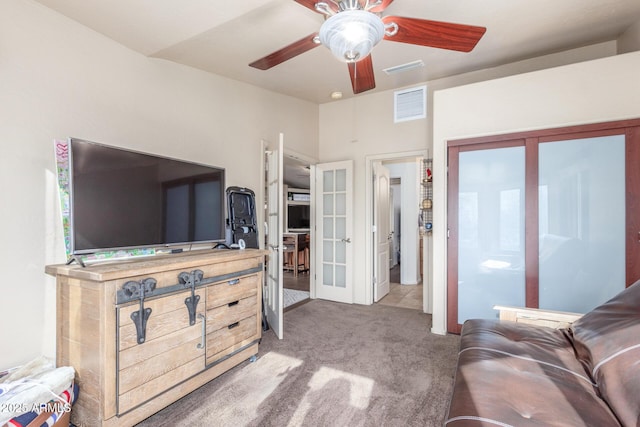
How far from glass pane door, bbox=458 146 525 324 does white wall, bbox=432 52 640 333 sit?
0.63ft

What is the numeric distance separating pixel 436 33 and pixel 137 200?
2159 millimetres

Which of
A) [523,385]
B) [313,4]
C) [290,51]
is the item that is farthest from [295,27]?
[523,385]

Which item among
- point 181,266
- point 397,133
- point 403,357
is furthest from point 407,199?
point 181,266

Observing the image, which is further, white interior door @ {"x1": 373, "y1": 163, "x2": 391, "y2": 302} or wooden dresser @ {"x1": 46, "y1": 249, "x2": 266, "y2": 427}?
white interior door @ {"x1": 373, "y1": 163, "x2": 391, "y2": 302}

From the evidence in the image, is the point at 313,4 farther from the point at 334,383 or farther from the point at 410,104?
the point at 410,104

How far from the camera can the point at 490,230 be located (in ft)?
9.76

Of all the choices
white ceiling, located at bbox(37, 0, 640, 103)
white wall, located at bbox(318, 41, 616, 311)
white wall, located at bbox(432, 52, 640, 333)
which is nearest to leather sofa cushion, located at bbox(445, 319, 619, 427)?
white wall, located at bbox(432, 52, 640, 333)

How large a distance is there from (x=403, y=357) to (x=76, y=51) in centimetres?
339

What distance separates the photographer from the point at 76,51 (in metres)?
2.01

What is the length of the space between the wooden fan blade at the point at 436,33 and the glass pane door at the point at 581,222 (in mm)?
1591

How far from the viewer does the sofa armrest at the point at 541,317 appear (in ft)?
6.29

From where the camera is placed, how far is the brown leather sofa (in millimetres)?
1079

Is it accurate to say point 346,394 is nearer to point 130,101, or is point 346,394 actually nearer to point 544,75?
point 130,101

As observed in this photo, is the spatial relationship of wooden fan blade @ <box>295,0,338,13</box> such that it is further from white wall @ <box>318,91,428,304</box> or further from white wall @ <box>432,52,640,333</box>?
white wall @ <box>318,91,428,304</box>
